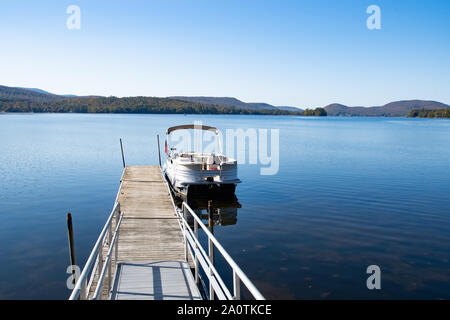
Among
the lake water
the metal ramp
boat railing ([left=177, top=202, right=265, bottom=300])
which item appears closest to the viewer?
boat railing ([left=177, top=202, right=265, bottom=300])

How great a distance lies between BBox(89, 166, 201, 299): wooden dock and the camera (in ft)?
22.0

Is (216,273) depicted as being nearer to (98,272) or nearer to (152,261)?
(98,272)

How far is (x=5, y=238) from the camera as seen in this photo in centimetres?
1248

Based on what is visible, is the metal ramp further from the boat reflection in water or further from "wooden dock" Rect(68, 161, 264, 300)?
the boat reflection in water

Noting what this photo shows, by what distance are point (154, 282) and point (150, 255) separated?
1.78 metres

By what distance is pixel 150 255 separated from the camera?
8.85m

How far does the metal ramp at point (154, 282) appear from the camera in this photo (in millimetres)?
6484

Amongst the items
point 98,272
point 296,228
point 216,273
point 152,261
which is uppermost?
point 216,273

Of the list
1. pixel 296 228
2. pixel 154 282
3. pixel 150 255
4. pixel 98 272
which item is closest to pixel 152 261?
pixel 150 255

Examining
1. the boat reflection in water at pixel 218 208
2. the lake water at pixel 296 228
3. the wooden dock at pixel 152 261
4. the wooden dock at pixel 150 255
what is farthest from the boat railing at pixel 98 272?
the boat reflection in water at pixel 218 208

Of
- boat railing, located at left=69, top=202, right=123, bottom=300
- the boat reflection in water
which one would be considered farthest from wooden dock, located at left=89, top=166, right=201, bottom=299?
the boat reflection in water
